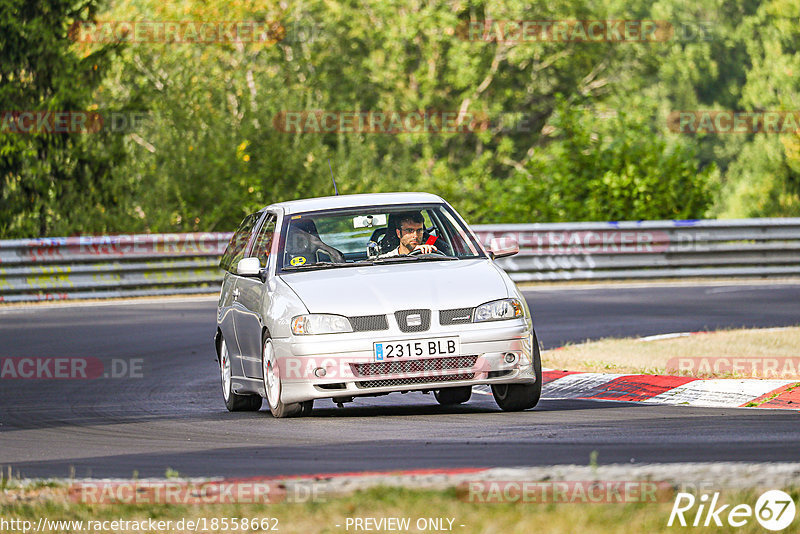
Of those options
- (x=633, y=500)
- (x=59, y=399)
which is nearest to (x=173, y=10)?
(x=59, y=399)

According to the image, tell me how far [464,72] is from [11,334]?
109 ft

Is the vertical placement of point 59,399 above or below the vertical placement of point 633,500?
below

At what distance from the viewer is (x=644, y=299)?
21328mm

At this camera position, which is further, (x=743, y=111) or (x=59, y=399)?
(x=743, y=111)

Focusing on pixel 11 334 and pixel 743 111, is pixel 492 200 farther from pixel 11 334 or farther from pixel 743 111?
pixel 743 111

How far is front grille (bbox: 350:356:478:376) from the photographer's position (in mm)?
9305

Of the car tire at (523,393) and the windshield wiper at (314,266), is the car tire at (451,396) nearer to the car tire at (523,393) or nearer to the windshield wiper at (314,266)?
the car tire at (523,393)

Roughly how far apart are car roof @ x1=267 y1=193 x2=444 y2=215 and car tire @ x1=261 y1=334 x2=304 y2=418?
4.40 feet

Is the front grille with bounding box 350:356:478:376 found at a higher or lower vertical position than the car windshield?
lower
